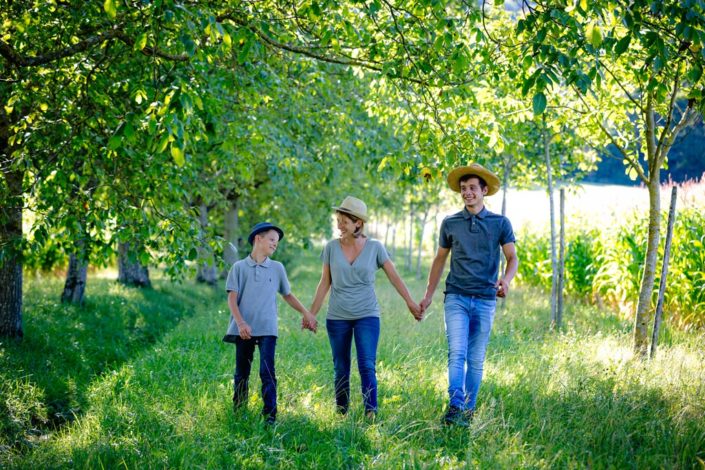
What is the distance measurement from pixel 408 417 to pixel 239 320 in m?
→ 1.70

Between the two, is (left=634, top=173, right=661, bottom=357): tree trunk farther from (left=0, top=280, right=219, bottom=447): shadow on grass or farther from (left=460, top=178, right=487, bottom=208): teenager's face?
(left=0, top=280, right=219, bottom=447): shadow on grass

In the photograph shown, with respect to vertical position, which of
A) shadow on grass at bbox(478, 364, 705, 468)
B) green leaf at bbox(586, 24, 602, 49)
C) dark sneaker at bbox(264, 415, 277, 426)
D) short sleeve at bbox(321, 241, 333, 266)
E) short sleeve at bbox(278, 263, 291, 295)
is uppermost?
green leaf at bbox(586, 24, 602, 49)

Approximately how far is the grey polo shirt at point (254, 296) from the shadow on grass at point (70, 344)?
1899 mm

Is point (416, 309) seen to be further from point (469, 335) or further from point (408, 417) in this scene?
point (408, 417)

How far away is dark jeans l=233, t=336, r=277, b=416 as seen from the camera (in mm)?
5129

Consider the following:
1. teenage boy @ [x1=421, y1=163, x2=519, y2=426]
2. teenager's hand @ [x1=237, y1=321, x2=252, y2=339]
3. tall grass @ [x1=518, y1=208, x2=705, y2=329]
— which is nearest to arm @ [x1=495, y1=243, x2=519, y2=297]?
teenage boy @ [x1=421, y1=163, x2=519, y2=426]

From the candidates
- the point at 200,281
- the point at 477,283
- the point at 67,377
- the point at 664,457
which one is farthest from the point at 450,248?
the point at 200,281

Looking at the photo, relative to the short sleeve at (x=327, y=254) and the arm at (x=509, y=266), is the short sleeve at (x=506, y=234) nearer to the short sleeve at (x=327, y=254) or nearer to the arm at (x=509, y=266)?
the arm at (x=509, y=266)

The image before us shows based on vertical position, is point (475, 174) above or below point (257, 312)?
above

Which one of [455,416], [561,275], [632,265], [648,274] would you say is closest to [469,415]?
[455,416]

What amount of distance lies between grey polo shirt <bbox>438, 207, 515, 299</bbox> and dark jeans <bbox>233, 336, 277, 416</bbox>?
1.73 metres

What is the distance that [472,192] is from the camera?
5.40 meters

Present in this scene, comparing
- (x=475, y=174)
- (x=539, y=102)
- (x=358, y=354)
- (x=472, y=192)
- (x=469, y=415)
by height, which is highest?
(x=539, y=102)

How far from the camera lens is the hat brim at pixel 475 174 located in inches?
214
